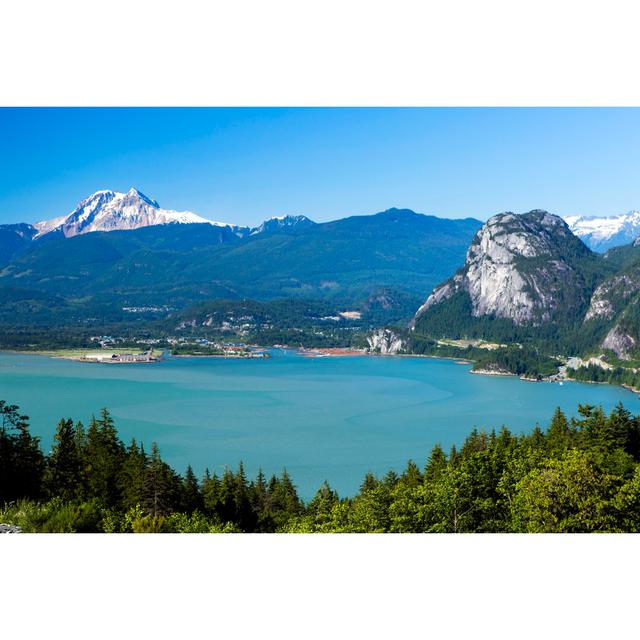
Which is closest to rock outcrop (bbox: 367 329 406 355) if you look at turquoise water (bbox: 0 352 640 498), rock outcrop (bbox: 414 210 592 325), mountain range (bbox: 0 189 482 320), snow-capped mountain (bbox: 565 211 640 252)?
rock outcrop (bbox: 414 210 592 325)

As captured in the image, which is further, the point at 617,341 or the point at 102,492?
the point at 617,341

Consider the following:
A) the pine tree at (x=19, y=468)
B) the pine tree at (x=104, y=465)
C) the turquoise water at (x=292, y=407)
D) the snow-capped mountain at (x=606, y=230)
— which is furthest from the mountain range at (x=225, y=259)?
the pine tree at (x=19, y=468)

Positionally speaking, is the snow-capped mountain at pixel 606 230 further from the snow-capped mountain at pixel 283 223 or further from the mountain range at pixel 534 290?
the mountain range at pixel 534 290

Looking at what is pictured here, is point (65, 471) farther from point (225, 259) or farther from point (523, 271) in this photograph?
point (225, 259)

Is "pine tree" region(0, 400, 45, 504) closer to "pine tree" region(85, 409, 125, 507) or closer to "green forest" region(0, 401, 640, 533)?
"green forest" region(0, 401, 640, 533)

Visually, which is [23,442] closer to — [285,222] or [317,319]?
[317,319]

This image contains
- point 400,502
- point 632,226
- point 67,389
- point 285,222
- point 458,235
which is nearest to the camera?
point 400,502

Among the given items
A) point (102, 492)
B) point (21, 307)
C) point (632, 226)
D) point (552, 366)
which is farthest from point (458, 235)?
point (102, 492)
